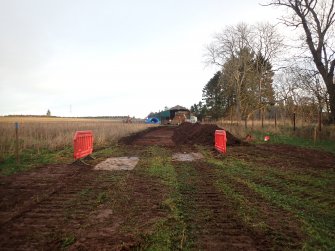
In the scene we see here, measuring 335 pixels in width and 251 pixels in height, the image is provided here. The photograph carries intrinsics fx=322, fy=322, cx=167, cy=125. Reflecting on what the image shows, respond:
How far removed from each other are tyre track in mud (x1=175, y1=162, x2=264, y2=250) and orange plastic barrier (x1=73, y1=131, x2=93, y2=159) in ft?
17.9

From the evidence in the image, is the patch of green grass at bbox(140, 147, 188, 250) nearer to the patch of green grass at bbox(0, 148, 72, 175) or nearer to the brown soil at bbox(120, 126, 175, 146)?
the patch of green grass at bbox(0, 148, 72, 175)

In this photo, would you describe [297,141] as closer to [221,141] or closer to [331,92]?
[331,92]

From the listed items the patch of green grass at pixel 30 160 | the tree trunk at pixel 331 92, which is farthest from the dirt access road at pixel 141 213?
the tree trunk at pixel 331 92

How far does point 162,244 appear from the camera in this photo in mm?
4078

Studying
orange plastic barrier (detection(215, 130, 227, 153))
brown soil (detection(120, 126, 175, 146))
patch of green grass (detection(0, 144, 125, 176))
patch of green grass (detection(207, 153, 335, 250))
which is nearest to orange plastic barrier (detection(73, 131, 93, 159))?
patch of green grass (detection(0, 144, 125, 176))

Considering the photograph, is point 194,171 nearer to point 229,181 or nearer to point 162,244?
point 229,181

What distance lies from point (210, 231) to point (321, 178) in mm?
5437

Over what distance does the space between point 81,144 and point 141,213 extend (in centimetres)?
808

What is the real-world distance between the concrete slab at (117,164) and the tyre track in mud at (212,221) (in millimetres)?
3190

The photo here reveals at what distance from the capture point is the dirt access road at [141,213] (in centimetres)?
420

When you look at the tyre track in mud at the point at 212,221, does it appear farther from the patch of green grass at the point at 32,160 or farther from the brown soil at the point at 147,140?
the brown soil at the point at 147,140

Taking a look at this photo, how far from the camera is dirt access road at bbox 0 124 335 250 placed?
4195 mm

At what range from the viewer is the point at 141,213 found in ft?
17.9

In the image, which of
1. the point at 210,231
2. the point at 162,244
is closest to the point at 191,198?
the point at 210,231
